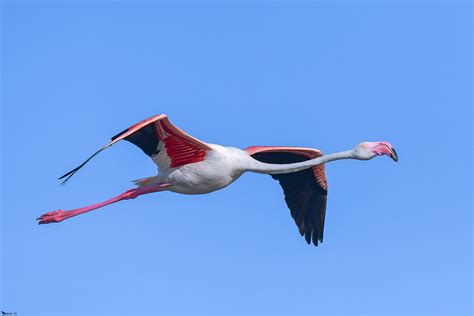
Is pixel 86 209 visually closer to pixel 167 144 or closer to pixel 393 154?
pixel 167 144

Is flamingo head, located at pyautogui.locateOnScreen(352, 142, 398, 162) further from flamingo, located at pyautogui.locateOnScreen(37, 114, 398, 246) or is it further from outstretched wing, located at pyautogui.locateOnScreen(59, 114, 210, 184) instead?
outstretched wing, located at pyautogui.locateOnScreen(59, 114, 210, 184)

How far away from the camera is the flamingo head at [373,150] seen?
20.4 meters

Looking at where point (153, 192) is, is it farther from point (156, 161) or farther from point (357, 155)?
point (357, 155)

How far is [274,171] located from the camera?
20.9 m

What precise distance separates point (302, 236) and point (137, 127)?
6.18 metres

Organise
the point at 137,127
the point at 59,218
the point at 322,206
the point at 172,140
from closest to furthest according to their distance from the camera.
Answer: the point at 137,127 < the point at 172,140 < the point at 59,218 < the point at 322,206

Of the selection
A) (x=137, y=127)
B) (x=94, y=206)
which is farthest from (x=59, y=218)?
(x=137, y=127)

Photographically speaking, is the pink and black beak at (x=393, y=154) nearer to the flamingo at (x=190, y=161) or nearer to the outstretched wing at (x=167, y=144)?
the flamingo at (x=190, y=161)

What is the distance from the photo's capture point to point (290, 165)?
2102 centimetres

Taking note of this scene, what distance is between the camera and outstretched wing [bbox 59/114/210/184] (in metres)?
20.2

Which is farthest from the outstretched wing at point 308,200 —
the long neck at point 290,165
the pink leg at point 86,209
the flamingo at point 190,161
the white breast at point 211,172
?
the pink leg at point 86,209

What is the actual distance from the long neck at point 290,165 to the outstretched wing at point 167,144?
1033 mm

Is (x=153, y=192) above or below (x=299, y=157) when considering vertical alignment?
below

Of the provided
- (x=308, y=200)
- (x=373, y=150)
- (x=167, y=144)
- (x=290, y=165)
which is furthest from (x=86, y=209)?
(x=373, y=150)
